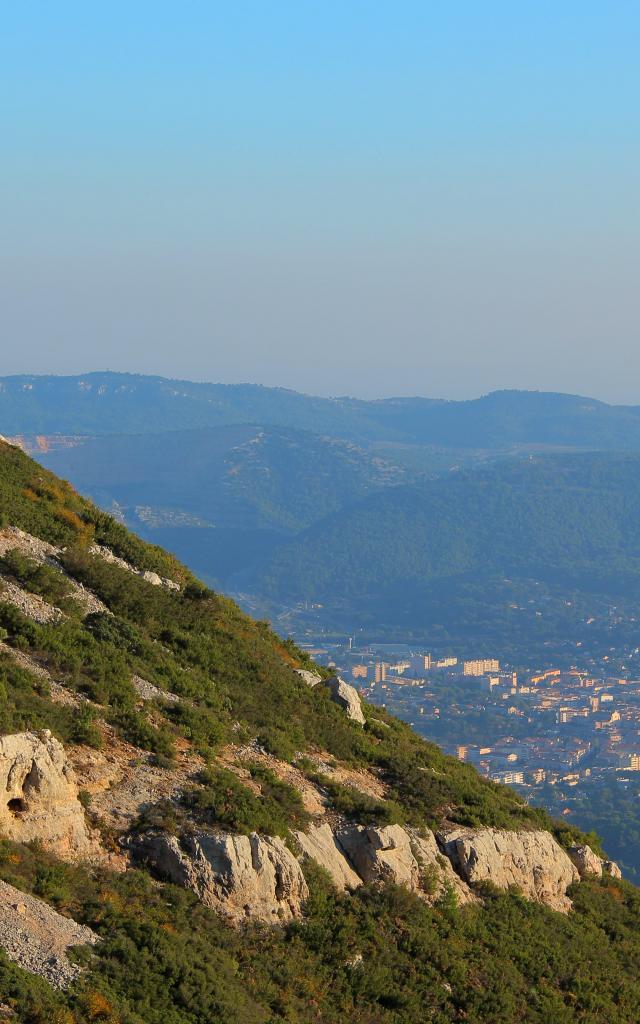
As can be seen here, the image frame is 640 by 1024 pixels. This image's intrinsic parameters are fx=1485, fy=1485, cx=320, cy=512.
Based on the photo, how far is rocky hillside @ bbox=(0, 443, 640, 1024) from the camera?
15.4 metres

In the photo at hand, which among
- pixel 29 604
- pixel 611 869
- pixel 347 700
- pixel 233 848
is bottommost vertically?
pixel 611 869

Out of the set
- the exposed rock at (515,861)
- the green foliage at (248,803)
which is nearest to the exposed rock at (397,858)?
the exposed rock at (515,861)

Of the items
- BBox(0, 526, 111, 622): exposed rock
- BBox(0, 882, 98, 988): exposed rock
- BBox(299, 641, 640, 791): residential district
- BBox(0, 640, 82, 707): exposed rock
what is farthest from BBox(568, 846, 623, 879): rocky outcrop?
BBox(299, 641, 640, 791): residential district

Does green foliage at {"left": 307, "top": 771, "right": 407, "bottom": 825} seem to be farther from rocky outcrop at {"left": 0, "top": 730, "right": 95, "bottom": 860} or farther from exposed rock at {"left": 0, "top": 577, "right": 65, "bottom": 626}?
exposed rock at {"left": 0, "top": 577, "right": 65, "bottom": 626}

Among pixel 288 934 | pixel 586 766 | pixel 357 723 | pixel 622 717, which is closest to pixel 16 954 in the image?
pixel 288 934

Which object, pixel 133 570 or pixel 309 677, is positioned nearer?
pixel 309 677

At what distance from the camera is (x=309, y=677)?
25.4 m

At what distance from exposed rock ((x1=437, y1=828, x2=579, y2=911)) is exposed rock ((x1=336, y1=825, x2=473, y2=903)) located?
0.49 metres

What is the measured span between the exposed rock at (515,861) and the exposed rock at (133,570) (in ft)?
24.2

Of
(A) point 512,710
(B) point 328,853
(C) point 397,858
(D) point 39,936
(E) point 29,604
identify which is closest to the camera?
(D) point 39,936

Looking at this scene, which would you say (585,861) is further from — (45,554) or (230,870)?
(45,554)

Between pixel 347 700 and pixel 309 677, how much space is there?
957 millimetres

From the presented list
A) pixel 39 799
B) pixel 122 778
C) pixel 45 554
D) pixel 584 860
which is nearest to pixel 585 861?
pixel 584 860

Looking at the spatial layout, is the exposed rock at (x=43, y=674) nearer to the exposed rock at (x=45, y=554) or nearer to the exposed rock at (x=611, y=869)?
the exposed rock at (x=45, y=554)
